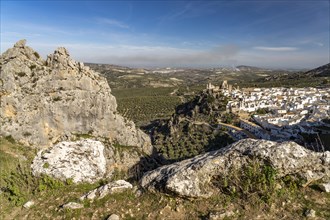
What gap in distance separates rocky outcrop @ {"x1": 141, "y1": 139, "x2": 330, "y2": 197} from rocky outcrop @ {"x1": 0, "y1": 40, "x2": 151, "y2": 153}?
14527 millimetres

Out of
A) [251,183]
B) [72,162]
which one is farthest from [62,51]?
[251,183]

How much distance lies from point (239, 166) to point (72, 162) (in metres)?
11.8

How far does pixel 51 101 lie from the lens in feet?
82.5

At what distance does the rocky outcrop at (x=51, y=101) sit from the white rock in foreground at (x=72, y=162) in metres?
2.71

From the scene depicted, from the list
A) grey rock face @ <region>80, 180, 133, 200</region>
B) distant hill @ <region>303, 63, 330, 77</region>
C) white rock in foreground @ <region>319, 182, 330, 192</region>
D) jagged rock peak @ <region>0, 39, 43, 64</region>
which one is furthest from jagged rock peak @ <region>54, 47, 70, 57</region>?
distant hill @ <region>303, 63, 330, 77</region>

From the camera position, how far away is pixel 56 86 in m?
26.5

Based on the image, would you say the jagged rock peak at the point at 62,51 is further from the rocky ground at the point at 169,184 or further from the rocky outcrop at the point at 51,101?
the rocky ground at the point at 169,184

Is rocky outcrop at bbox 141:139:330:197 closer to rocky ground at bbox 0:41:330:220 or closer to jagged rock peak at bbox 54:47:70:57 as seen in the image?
rocky ground at bbox 0:41:330:220

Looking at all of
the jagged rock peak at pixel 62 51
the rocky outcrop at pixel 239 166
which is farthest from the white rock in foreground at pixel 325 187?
the jagged rock peak at pixel 62 51

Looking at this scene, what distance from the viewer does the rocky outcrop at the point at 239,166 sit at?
8.53 metres

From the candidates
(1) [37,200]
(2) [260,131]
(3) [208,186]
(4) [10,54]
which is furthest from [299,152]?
(2) [260,131]

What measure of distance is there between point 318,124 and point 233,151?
4919cm

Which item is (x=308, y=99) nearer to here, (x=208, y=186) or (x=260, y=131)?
(x=260, y=131)

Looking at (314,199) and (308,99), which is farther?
(308,99)
